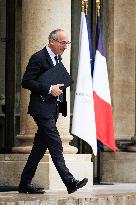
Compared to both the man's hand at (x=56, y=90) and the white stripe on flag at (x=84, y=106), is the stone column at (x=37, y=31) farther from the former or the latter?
the man's hand at (x=56, y=90)

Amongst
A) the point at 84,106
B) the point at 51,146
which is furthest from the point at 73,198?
the point at 84,106

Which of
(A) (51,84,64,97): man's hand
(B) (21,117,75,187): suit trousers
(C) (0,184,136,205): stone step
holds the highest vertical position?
(A) (51,84,64,97): man's hand

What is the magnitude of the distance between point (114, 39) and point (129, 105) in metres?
1.41

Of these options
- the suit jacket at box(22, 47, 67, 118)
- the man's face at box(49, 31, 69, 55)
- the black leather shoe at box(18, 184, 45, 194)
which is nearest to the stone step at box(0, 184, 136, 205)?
the black leather shoe at box(18, 184, 45, 194)

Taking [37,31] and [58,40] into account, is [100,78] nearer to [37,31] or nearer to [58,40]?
[37,31]

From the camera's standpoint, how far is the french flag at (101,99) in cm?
1447

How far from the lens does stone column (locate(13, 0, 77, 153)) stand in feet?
42.7

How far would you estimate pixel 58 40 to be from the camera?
11.1 m

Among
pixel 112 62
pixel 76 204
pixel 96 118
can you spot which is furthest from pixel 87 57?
pixel 76 204

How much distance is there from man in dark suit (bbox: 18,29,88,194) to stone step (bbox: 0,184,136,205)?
239mm

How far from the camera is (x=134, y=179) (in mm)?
15727

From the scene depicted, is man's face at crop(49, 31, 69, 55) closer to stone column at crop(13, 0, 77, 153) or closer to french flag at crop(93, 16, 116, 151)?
stone column at crop(13, 0, 77, 153)

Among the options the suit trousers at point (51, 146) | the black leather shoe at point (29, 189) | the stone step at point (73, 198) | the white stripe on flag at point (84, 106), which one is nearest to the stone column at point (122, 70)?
the white stripe on flag at point (84, 106)

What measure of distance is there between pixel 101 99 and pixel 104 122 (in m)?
0.47
